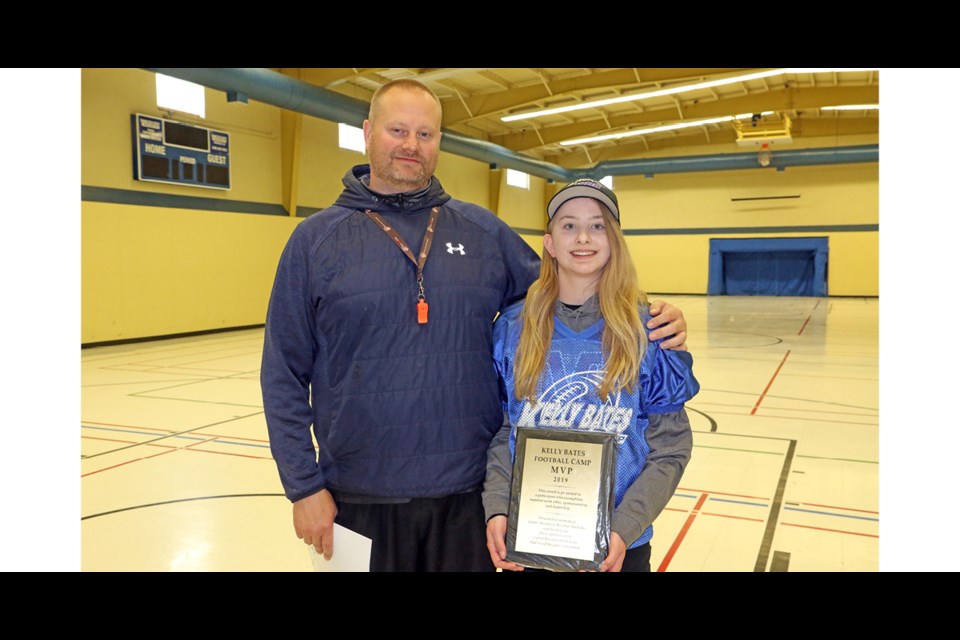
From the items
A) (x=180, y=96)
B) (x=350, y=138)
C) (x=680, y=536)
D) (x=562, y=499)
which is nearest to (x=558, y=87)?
(x=350, y=138)

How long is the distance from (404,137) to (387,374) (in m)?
0.68

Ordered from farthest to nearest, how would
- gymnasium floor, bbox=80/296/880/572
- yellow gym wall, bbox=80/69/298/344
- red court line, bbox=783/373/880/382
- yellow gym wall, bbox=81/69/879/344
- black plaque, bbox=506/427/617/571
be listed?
yellow gym wall, bbox=81/69/879/344 → yellow gym wall, bbox=80/69/298/344 → red court line, bbox=783/373/880/382 → gymnasium floor, bbox=80/296/880/572 → black plaque, bbox=506/427/617/571

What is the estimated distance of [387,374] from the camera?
2068mm

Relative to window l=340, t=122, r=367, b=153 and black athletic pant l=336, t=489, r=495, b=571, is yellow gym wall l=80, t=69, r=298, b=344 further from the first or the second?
black athletic pant l=336, t=489, r=495, b=571

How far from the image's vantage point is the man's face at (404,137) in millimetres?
2070

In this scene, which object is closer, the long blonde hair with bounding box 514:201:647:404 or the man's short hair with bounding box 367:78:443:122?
the long blonde hair with bounding box 514:201:647:404

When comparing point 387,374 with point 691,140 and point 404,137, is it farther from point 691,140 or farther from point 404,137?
point 691,140

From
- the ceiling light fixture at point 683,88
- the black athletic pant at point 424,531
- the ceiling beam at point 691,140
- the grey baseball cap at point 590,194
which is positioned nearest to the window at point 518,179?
the ceiling beam at point 691,140

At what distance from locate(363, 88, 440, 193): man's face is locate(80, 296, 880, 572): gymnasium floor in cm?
221

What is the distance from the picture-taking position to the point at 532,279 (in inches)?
92.6

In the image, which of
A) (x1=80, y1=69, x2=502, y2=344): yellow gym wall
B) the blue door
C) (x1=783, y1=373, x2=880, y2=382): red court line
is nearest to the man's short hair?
(x1=783, y1=373, x2=880, y2=382): red court line

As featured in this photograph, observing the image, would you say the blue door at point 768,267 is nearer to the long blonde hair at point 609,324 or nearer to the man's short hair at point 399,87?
the long blonde hair at point 609,324

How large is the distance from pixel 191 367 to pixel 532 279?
353 inches

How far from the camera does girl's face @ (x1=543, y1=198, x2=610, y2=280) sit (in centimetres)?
199
